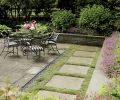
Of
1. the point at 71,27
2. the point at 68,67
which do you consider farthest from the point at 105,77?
the point at 71,27

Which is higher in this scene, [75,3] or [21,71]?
[75,3]

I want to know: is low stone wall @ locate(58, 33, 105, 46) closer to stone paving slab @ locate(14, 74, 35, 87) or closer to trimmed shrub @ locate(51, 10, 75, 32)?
trimmed shrub @ locate(51, 10, 75, 32)

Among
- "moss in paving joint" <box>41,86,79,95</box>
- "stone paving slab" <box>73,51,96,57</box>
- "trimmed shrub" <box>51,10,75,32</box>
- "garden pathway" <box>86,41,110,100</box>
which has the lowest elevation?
"stone paving slab" <box>73,51,96,57</box>

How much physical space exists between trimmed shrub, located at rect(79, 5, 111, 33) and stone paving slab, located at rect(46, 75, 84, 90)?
5438 millimetres

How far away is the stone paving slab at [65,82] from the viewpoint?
261 inches

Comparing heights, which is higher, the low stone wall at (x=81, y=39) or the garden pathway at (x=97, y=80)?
the garden pathway at (x=97, y=80)

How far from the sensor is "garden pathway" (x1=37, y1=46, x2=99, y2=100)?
20.0 feet

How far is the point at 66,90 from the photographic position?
6.25 m

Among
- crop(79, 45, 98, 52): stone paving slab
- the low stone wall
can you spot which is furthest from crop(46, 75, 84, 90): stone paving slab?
the low stone wall

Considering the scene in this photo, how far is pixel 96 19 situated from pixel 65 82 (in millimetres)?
5920

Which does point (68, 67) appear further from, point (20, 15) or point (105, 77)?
point (20, 15)

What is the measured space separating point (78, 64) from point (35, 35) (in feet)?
7.12

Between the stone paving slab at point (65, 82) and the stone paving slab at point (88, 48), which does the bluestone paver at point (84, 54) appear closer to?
the stone paving slab at point (88, 48)

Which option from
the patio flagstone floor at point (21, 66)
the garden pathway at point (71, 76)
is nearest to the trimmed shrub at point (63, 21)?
the patio flagstone floor at point (21, 66)
